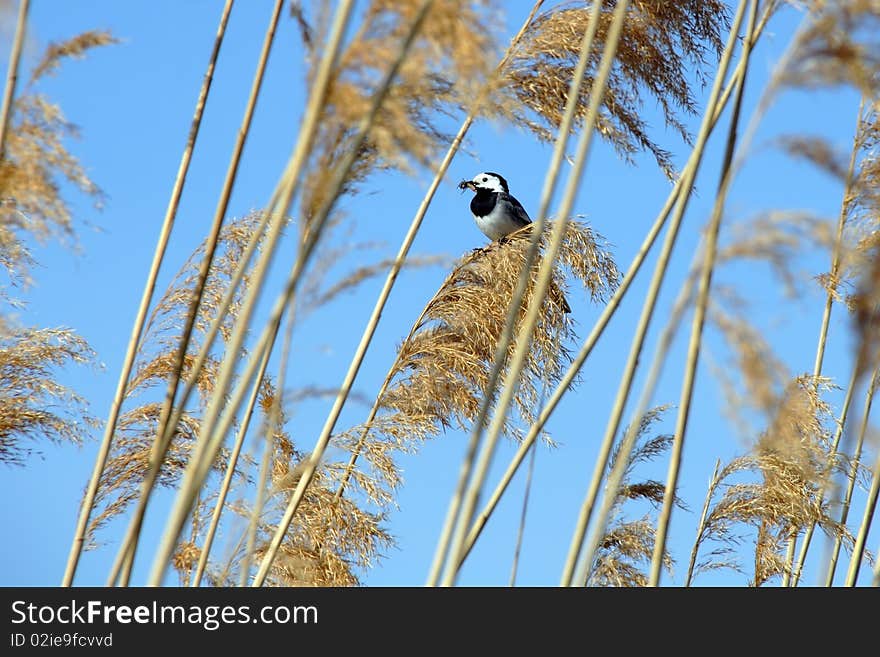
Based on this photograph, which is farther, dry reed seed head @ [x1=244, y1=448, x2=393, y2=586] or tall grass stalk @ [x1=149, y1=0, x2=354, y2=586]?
dry reed seed head @ [x1=244, y1=448, x2=393, y2=586]

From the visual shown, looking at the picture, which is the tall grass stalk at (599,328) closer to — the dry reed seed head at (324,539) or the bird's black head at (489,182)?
the dry reed seed head at (324,539)

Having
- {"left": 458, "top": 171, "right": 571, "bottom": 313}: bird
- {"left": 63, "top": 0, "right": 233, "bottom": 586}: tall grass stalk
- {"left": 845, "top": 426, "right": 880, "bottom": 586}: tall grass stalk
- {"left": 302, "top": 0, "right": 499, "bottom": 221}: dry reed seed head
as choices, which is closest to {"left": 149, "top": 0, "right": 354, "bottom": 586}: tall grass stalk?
{"left": 302, "top": 0, "right": 499, "bottom": 221}: dry reed seed head

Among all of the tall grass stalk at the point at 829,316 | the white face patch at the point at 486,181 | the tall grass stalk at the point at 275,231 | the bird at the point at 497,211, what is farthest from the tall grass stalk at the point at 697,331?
the white face patch at the point at 486,181

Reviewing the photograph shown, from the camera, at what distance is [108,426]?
107 inches

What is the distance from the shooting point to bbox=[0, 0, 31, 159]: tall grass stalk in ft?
7.15

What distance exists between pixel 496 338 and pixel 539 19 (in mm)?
1120

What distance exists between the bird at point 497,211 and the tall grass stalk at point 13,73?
3.49 metres

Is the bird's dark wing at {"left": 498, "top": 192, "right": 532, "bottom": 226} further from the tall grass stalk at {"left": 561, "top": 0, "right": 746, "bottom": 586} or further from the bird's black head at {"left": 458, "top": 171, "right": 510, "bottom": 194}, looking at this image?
the tall grass stalk at {"left": 561, "top": 0, "right": 746, "bottom": 586}

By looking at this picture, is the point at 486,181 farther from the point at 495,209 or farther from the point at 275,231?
the point at 275,231

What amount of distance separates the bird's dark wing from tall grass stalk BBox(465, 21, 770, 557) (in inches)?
134

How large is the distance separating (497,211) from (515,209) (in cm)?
10

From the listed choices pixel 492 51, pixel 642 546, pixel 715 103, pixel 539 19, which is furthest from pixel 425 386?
pixel 492 51

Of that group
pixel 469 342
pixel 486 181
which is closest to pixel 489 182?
pixel 486 181

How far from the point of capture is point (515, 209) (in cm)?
586
